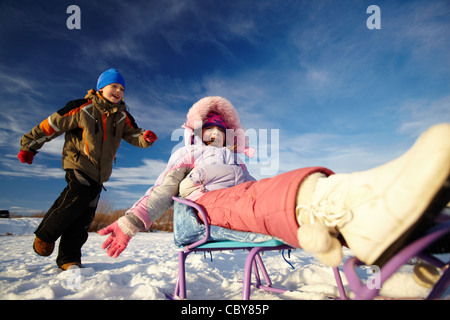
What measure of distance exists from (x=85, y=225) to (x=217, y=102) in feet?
6.45

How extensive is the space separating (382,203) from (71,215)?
2496 mm

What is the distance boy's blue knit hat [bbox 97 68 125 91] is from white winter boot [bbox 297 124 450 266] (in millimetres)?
2485

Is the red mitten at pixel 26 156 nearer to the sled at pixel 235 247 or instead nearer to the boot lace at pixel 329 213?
the sled at pixel 235 247

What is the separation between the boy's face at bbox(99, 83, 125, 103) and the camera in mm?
2590

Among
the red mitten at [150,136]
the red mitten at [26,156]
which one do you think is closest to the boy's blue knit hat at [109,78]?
the red mitten at [150,136]

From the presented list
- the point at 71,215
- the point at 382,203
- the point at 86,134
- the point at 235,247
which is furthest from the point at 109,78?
the point at 382,203

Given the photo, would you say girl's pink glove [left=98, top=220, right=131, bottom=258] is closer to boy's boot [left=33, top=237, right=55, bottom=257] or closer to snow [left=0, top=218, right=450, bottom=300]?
snow [left=0, top=218, right=450, bottom=300]

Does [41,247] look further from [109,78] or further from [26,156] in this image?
[109,78]

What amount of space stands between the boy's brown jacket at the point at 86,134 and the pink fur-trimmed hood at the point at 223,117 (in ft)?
2.63

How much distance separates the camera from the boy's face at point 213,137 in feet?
8.41

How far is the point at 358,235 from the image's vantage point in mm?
708

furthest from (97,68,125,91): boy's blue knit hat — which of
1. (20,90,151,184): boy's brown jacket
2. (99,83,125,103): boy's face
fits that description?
(20,90,151,184): boy's brown jacket
